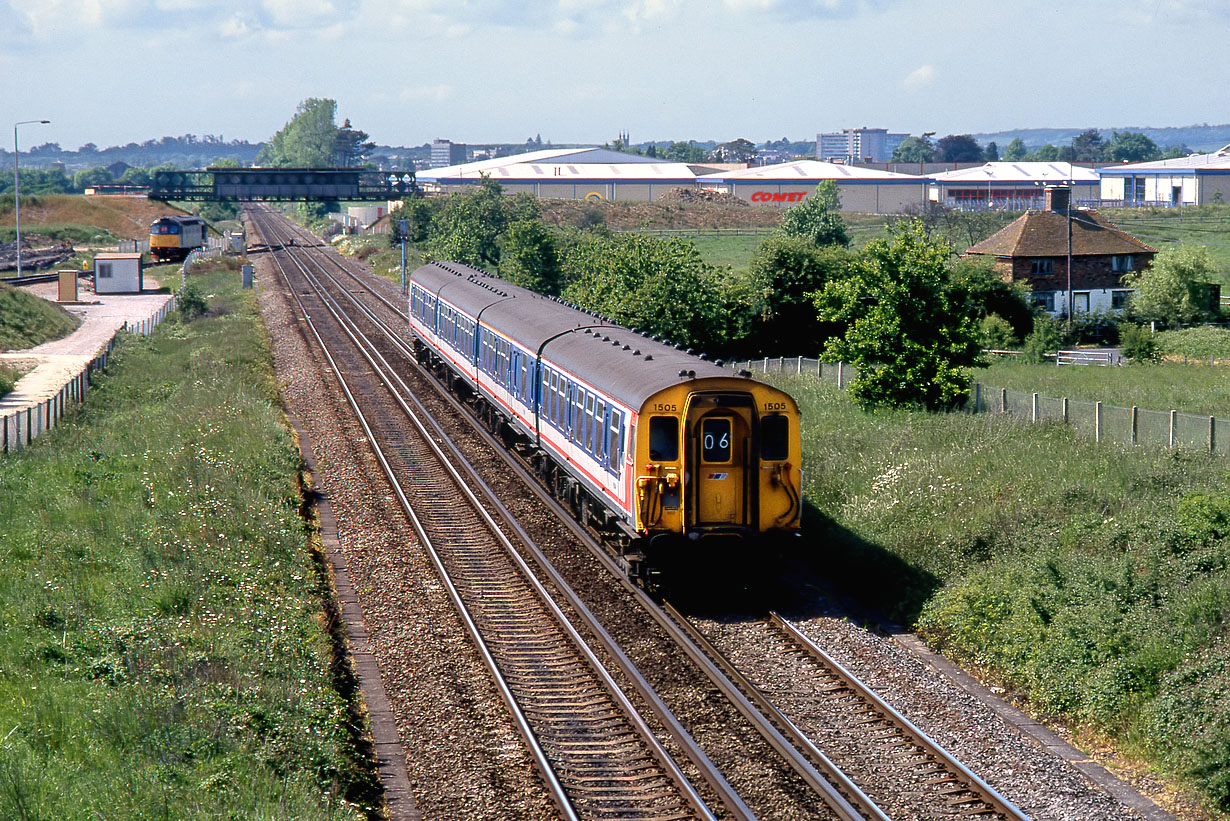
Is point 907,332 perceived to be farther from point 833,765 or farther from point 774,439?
point 833,765

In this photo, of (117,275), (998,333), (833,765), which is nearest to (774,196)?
(117,275)

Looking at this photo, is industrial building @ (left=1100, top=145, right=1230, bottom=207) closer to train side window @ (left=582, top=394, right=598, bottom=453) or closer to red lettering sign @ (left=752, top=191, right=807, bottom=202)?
red lettering sign @ (left=752, top=191, right=807, bottom=202)

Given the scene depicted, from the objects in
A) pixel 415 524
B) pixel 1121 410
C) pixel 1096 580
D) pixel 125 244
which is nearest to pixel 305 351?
pixel 415 524

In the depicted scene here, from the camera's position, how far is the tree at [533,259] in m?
54.6

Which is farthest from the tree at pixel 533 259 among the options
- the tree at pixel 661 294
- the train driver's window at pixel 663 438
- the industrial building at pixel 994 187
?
the industrial building at pixel 994 187

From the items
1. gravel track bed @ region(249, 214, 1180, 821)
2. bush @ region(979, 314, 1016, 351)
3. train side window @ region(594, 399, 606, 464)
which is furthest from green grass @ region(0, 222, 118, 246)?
train side window @ region(594, 399, 606, 464)

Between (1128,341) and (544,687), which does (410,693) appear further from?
(1128,341)

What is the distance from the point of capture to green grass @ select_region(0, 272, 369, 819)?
415 inches

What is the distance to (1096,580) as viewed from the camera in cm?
1567

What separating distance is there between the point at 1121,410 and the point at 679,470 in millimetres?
10987

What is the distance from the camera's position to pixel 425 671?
587 inches

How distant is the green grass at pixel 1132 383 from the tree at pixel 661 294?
28.7 ft

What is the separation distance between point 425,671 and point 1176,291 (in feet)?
164

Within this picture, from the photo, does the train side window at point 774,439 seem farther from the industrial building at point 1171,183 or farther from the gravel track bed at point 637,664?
the industrial building at point 1171,183
